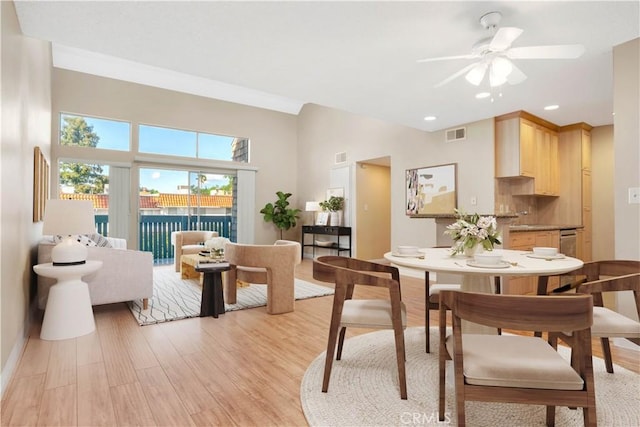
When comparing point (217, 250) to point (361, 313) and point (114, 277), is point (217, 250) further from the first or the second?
point (361, 313)

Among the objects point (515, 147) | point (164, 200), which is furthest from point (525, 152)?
point (164, 200)

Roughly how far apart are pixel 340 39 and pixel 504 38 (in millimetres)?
1113

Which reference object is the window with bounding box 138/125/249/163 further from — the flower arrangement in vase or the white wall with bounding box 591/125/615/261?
the white wall with bounding box 591/125/615/261

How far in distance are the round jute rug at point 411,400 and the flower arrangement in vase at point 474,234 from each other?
2.53ft

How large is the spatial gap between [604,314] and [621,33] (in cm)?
207

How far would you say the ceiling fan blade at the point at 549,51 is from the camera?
2094 millimetres

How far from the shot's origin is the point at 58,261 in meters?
2.73

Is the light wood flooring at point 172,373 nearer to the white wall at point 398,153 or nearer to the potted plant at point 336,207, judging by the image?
the white wall at point 398,153

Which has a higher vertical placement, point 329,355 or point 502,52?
point 502,52

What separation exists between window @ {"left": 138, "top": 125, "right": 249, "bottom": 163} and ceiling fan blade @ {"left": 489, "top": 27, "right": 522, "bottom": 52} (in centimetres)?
650

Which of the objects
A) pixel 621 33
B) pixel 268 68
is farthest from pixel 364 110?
pixel 621 33

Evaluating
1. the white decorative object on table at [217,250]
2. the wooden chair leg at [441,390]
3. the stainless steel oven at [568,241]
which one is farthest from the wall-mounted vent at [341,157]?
the wooden chair leg at [441,390]

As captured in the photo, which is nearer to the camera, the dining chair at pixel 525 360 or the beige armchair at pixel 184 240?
the dining chair at pixel 525 360

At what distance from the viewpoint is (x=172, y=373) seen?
2.09 m
